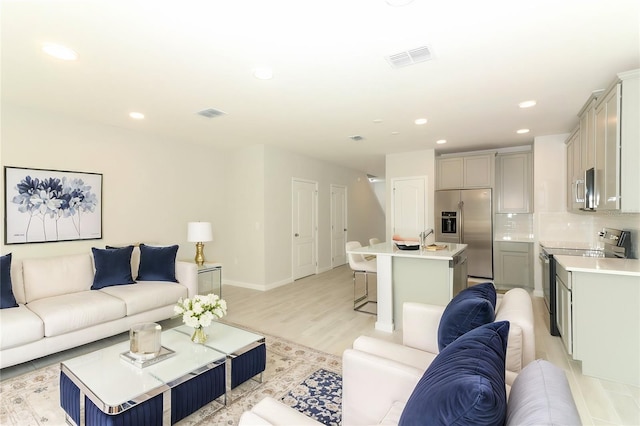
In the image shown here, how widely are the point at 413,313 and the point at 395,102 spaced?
223 centimetres

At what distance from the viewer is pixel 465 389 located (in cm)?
87

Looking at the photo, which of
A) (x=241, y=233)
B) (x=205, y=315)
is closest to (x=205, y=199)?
(x=241, y=233)

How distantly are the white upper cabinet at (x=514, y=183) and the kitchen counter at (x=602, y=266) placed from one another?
273 centimetres

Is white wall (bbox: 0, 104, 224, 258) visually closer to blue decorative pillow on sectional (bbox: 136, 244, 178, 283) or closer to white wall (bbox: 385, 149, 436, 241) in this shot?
blue decorative pillow on sectional (bbox: 136, 244, 178, 283)

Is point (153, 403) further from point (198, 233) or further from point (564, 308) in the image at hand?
point (564, 308)

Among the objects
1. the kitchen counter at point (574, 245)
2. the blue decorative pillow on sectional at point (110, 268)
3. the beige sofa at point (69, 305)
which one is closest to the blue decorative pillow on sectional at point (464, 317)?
the beige sofa at point (69, 305)

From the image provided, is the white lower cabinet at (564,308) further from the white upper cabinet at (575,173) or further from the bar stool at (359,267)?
the bar stool at (359,267)

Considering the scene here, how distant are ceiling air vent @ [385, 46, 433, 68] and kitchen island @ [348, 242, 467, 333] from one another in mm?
1928

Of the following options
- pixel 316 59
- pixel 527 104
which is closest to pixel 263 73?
pixel 316 59

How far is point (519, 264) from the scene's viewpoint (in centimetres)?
528

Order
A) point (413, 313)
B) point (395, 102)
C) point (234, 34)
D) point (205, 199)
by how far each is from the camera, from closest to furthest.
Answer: point (234, 34)
point (413, 313)
point (395, 102)
point (205, 199)

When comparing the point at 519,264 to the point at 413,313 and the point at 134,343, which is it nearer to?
the point at 413,313

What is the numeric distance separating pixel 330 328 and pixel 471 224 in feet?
11.0

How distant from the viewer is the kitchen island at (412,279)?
134 inches
